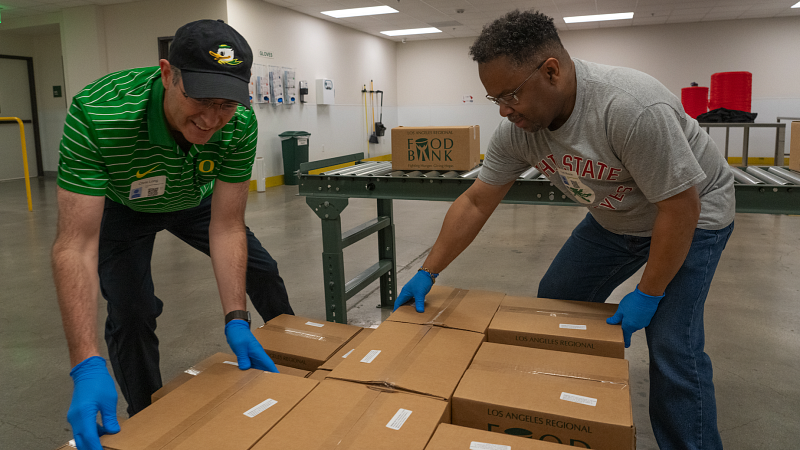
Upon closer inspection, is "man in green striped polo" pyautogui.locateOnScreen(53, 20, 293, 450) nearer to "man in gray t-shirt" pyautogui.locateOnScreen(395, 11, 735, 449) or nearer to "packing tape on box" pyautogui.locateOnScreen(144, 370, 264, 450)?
"packing tape on box" pyautogui.locateOnScreen(144, 370, 264, 450)

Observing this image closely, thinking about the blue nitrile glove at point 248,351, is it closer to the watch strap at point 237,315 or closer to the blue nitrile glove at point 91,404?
the watch strap at point 237,315

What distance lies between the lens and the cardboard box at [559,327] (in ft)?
3.97

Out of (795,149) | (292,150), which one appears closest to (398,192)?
(795,149)

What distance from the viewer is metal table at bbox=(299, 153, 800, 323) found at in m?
1.87

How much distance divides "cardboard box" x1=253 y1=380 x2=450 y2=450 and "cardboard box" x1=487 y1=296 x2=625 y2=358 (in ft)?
1.21

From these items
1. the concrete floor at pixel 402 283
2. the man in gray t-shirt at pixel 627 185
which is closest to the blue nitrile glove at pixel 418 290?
the man in gray t-shirt at pixel 627 185

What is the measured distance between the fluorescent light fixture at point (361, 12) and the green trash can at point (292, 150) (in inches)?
86.7

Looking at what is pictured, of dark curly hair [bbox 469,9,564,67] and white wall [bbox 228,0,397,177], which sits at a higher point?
white wall [bbox 228,0,397,177]

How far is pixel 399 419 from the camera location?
36.2 inches

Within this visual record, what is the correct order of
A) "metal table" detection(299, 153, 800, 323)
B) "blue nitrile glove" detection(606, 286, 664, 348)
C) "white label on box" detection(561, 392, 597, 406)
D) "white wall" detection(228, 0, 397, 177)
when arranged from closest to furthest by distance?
"white label on box" detection(561, 392, 597, 406) < "blue nitrile glove" detection(606, 286, 664, 348) < "metal table" detection(299, 153, 800, 323) < "white wall" detection(228, 0, 397, 177)

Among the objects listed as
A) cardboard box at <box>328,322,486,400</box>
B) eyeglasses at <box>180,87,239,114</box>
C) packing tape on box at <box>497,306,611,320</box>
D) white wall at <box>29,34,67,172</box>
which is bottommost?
cardboard box at <box>328,322,486,400</box>

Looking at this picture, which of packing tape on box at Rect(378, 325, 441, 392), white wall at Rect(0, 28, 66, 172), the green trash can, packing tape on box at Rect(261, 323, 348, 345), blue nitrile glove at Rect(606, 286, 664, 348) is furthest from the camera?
white wall at Rect(0, 28, 66, 172)

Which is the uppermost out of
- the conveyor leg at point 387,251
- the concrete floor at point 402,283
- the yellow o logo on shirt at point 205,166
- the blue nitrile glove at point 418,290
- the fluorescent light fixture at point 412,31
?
the fluorescent light fixture at point 412,31

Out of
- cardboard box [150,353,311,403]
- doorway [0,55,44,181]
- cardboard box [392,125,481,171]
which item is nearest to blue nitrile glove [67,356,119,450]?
cardboard box [150,353,311,403]
